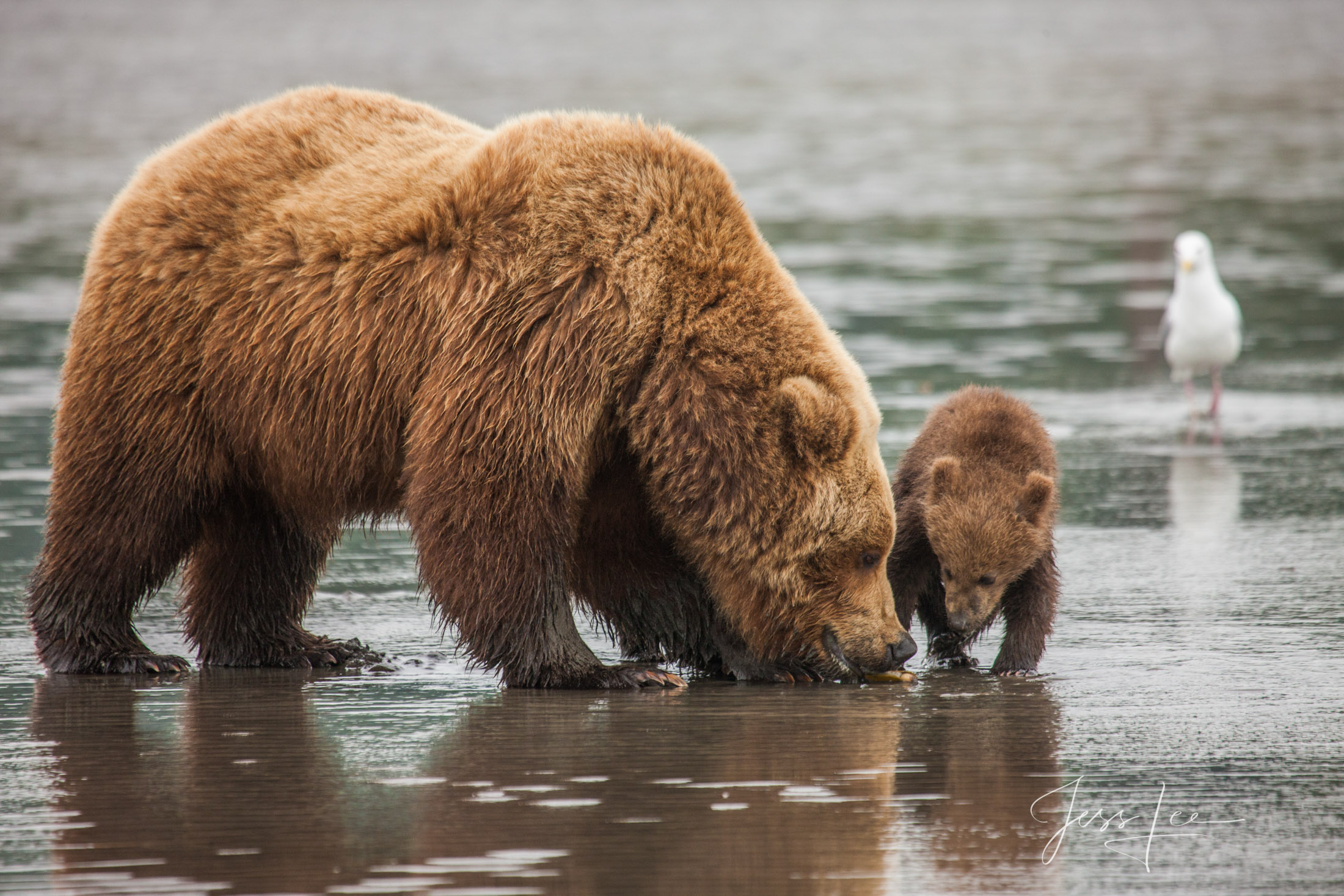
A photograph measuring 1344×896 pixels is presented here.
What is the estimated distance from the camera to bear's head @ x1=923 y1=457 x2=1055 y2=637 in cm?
673

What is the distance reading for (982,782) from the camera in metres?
4.86

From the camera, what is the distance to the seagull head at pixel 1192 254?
13141 mm

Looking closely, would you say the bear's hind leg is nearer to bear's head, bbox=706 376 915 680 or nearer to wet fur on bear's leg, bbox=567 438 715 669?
wet fur on bear's leg, bbox=567 438 715 669

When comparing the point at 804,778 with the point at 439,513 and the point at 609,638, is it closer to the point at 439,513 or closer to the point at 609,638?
the point at 439,513

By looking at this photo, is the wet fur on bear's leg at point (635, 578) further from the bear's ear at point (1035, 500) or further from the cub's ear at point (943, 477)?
the bear's ear at point (1035, 500)

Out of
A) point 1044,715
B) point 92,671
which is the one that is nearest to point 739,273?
point 1044,715

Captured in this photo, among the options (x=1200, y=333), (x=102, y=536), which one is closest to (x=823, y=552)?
(x=102, y=536)

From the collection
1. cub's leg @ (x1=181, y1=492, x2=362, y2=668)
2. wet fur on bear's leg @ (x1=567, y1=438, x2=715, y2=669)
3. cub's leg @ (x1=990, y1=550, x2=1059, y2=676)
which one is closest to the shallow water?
cub's leg @ (x1=990, y1=550, x2=1059, y2=676)

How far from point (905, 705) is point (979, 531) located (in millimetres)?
1114

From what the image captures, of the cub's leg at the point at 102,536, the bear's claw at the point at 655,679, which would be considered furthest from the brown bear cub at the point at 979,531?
the cub's leg at the point at 102,536

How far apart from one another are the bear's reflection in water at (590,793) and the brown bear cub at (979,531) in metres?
0.53

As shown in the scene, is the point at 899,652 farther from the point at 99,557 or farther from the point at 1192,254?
the point at 1192,254

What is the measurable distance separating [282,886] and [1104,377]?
33.3 ft
